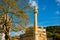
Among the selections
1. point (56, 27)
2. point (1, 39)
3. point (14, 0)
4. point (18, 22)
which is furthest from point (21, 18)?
point (56, 27)

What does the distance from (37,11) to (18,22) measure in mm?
4506

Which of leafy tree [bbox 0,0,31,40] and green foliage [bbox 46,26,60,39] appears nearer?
leafy tree [bbox 0,0,31,40]

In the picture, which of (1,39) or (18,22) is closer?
(18,22)

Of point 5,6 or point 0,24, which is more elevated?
point 5,6

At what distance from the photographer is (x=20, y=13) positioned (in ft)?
75.3

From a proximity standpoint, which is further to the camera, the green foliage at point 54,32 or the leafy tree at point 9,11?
the green foliage at point 54,32

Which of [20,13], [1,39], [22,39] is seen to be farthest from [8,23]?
[22,39]

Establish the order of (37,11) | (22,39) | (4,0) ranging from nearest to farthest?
(4,0), (37,11), (22,39)

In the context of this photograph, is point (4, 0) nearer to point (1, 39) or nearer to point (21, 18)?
point (21, 18)

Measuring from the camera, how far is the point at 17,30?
2272 cm

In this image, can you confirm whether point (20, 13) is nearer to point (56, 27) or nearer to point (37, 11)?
point (37, 11)

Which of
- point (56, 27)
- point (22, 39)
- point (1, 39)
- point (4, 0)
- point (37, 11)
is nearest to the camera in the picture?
point (4, 0)

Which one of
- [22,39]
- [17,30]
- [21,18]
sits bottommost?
[22,39]

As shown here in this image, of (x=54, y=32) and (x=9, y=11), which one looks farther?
(x=54, y=32)
